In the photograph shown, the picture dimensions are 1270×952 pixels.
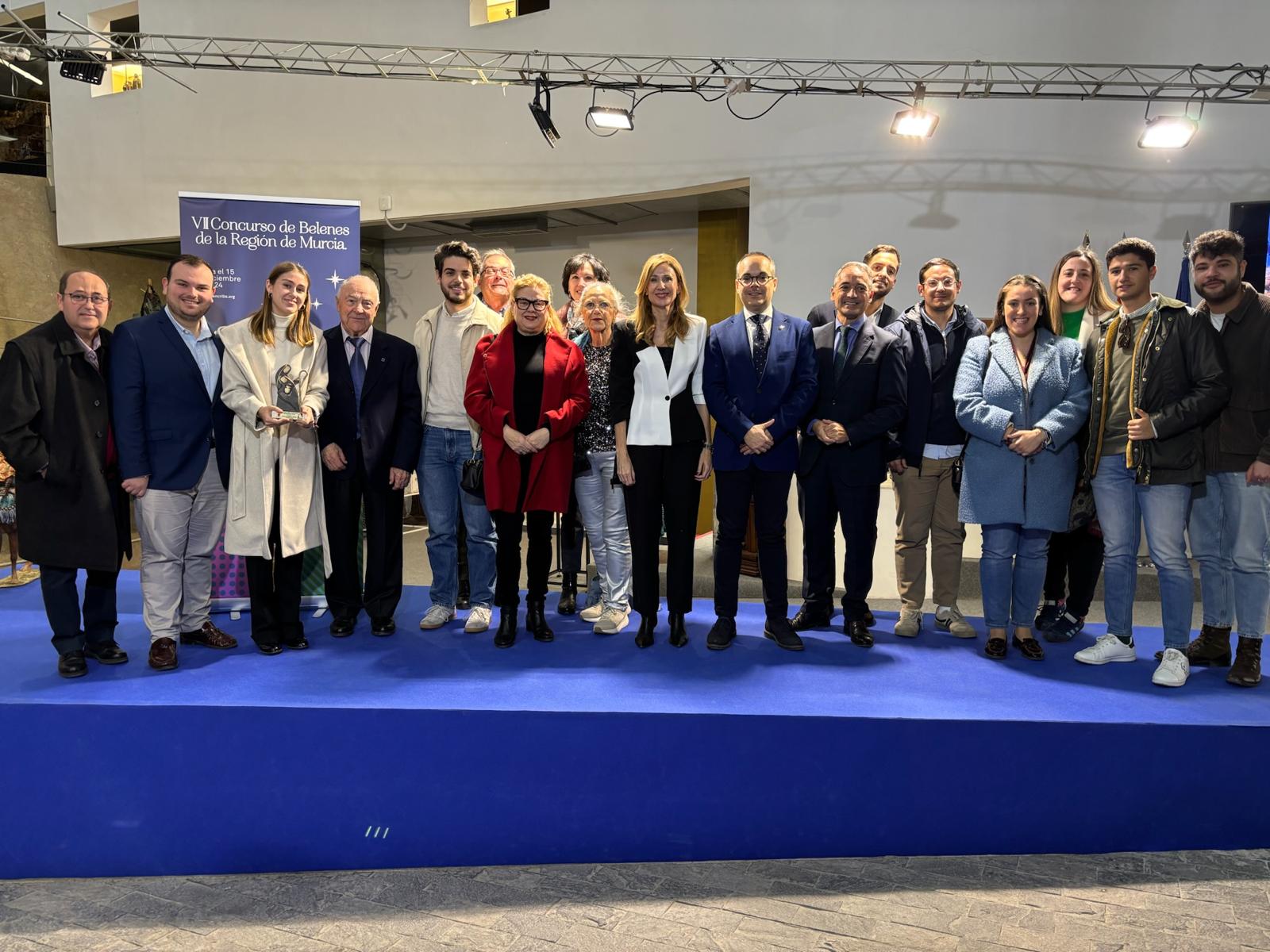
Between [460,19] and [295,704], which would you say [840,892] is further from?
[460,19]

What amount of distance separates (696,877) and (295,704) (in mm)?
1304

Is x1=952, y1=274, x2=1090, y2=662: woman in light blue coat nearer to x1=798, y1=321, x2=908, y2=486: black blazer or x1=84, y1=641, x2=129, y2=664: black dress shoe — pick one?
x1=798, y1=321, x2=908, y2=486: black blazer

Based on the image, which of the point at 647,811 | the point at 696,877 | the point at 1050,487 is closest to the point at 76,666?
the point at 647,811

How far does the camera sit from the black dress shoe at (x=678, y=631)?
3184 mm

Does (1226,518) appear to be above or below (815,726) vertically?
above

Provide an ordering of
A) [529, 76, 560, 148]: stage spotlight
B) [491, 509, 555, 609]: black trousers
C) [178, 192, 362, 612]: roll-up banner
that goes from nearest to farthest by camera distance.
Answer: [491, 509, 555, 609]: black trousers < [178, 192, 362, 612]: roll-up banner < [529, 76, 560, 148]: stage spotlight

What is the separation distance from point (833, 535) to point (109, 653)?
2.76 m

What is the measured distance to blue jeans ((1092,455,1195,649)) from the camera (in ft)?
9.46

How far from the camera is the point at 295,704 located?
2.49 m

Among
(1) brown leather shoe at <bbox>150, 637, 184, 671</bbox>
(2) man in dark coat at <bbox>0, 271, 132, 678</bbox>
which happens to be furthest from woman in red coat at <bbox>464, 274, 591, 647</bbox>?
(2) man in dark coat at <bbox>0, 271, 132, 678</bbox>

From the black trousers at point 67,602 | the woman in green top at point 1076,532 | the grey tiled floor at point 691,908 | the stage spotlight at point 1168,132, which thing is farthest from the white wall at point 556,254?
the grey tiled floor at point 691,908

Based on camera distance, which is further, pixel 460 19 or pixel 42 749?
pixel 460 19

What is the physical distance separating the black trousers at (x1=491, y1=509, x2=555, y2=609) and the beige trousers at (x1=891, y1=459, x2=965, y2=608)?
1456mm

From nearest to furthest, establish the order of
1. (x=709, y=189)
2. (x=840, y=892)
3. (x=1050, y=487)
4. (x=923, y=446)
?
(x=840, y=892) → (x=1050, y=487) → (x=923, y=446) → (x=709, y=189)
